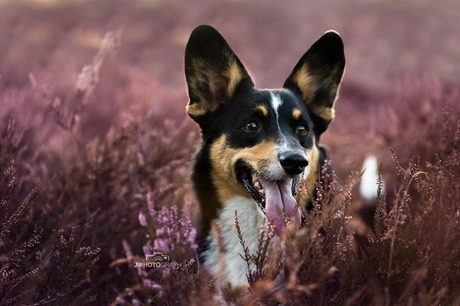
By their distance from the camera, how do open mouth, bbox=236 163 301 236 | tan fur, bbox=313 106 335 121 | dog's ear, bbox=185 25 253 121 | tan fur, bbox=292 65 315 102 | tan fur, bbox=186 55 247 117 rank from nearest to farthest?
open mouth, bbox=236 163 301 236
dog's ear, bbox=185 25 253 121
tan fur, bbox=186 55 247 117
tan fur, bbox=292 65 315 102
tan fur, bbox=313 106 335 121

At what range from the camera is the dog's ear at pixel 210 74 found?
170 inches

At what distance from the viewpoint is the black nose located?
3588 millimetres

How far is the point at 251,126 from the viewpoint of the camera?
416 centimetres

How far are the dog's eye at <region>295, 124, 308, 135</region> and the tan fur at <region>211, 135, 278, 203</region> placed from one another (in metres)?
0.33

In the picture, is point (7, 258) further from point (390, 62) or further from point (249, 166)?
point (390, 62)

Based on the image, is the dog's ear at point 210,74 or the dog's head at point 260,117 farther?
the dog's ear at point 210,74

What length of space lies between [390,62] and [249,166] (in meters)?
14.5

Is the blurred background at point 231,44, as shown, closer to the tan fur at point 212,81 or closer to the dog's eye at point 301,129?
the tan fur at point 212,81

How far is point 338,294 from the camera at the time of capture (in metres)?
2.94

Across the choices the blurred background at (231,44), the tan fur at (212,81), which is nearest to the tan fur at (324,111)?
the tan fur at (212,81)

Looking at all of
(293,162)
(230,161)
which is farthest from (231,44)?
(293,162)

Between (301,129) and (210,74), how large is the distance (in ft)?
2.60

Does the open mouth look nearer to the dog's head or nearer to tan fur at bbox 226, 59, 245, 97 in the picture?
the dog's head

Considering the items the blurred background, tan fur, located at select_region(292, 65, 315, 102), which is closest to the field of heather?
the blurred background
